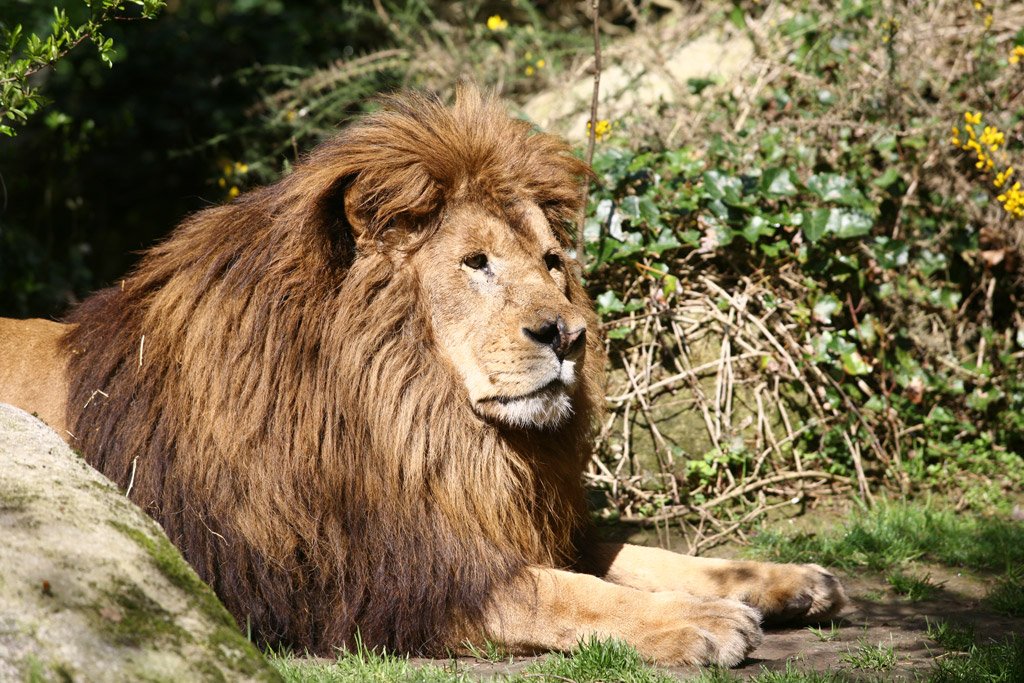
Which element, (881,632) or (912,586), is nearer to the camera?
(881,632)

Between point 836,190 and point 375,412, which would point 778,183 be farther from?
point 375,412

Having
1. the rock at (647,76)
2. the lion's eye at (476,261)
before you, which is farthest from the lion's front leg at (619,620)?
the rock at (647,76)

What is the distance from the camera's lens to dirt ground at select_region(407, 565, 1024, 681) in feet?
11.8

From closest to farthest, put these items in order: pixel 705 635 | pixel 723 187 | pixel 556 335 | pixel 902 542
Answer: pixel 705 635 < pixel 556 335 < pixel 902 542 < pixel 723 187

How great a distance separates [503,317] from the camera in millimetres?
3785

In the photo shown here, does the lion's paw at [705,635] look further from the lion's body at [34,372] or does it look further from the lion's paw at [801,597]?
the lion's body at [34,372]

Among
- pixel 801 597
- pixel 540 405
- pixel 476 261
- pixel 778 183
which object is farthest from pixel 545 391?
pixel 778 183

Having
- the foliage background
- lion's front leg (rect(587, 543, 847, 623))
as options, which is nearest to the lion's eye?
lion's front leg (rect(587, 543, 847, 623))

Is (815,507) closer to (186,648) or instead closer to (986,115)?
(986,115)

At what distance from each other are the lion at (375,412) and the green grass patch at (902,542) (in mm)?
1031

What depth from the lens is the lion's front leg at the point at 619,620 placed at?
3562mm

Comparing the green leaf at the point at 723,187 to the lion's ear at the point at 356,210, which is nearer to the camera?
the lion's ear at the point at 356,210

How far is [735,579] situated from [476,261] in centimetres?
156

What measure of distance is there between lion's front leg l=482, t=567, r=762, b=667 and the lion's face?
57cm
